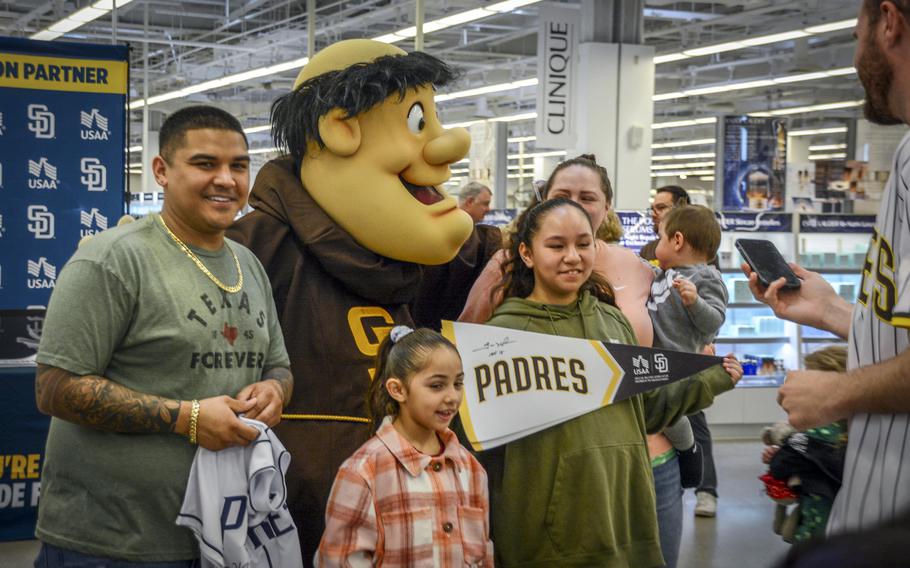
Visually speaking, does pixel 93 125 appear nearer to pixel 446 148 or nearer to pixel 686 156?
pixel 446 148

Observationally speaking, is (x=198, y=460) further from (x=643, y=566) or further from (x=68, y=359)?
(x=643, y=566)

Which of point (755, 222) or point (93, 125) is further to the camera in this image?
point (755, 222)

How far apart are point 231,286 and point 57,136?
3.44m

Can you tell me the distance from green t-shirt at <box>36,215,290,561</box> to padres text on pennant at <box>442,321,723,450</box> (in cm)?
72

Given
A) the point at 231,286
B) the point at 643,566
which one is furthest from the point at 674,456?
the point at 231,286

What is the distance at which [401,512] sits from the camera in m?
2.35

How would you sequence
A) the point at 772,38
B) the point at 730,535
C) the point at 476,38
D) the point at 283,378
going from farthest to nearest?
the point at 476,38 → the point at 772,38 → the point at 730,535 → the point at 283,378

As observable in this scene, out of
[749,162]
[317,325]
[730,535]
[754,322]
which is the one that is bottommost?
[730,535]

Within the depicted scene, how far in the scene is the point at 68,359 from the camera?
1.95 meters

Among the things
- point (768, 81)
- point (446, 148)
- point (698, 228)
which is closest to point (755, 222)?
point (698, 228)

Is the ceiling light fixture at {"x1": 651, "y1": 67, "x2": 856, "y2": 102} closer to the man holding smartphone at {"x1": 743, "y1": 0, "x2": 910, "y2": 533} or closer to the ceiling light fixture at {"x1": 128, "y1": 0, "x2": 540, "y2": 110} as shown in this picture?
the ceiling light fixture at {"x1": 128, "y1": 0, "x2": 540, "y2": 110}

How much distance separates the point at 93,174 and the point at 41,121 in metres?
0.36

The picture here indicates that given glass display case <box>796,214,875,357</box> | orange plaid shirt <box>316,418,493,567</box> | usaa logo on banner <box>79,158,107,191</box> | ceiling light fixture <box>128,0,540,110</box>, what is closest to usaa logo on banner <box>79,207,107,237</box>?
usaa logo on banner <box>79,158,107,191</box>

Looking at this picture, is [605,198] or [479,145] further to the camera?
[479,145]
